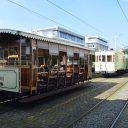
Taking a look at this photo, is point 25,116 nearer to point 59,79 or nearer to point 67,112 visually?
point 67,112

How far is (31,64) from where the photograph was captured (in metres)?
11.0

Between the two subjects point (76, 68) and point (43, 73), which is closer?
point (43, 73)

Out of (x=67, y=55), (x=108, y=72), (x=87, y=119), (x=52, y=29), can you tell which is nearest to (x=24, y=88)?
(x=87, y=119)

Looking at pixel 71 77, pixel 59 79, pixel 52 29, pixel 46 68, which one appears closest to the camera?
pixel 46 68

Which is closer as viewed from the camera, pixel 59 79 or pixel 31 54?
pixel 31 54

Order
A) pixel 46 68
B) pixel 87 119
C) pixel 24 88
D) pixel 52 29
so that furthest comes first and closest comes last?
pixel 52 29, pixel 46 68, pixel 24 88, pixel 87 119

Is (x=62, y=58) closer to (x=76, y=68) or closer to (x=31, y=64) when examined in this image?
(x=76, y=68)

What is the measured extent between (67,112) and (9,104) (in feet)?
9.54

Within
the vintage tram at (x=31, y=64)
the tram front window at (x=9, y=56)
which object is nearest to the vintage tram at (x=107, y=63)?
the vintage tram at (x=31, y=64)

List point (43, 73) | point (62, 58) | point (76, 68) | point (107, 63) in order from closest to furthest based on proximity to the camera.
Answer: point (43, 73), point (62, 58), point (76, 68), point (107, 63)

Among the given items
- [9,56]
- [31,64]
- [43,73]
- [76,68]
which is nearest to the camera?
[31,64]

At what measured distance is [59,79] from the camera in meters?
13.9

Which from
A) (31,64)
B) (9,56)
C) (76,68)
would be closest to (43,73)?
(31,64)

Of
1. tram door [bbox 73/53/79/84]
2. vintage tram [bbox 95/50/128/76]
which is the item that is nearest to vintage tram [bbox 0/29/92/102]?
tram door [bbox 73/53/79/84]
